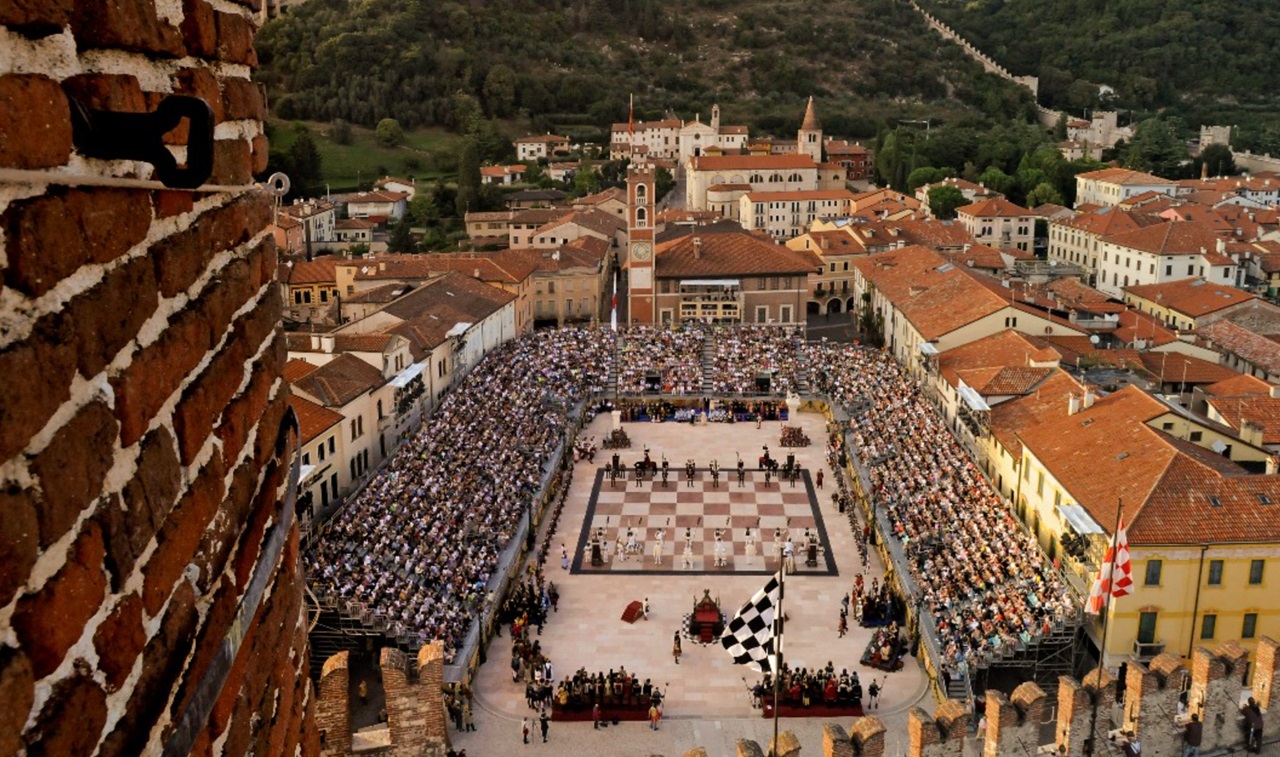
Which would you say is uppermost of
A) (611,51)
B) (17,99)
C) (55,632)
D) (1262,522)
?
(611,51)

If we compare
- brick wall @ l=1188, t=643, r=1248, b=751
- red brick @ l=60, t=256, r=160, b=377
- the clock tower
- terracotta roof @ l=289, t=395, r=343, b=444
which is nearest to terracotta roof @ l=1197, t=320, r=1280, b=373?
the clock tower

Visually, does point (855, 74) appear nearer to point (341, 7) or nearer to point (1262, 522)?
point (341, 7)

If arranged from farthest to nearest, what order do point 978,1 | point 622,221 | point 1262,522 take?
1. point 978,1
2. point 622,221
3. point 1262,522

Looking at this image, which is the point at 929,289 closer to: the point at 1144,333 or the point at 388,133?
the point at 1144,333

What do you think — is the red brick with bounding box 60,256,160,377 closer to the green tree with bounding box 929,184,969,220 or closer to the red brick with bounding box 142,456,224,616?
the red brick with bounding box 142,456,224,616

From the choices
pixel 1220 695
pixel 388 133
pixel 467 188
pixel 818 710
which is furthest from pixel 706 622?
pixel 388 133

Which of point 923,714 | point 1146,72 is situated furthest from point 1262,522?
point 1146,72
